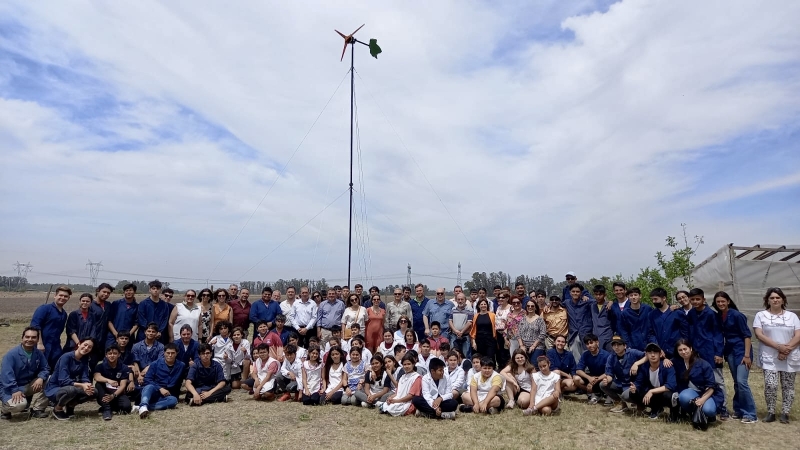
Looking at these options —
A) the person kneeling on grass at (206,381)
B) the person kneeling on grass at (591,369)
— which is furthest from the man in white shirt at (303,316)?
the person kneeling on grass at (591,369)

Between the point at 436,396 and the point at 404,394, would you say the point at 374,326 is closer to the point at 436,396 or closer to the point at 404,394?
the point at 404,394

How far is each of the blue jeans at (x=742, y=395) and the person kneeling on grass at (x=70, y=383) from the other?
9.04 metres

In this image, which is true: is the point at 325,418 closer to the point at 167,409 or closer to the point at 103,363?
the point at 167,409

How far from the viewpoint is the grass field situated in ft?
19.5

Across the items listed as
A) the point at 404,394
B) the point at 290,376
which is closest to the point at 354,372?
the point at 290,376

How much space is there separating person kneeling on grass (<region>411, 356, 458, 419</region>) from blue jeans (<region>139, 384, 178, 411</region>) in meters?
3.76

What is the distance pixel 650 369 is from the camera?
7.08 m

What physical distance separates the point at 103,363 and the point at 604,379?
7.64 metres

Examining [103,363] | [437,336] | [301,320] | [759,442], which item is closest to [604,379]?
[759,442]

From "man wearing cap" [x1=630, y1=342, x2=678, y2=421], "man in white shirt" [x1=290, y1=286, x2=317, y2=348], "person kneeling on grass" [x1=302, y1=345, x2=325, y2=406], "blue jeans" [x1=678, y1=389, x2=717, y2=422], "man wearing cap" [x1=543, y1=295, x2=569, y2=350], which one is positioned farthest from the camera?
"man in white shirt" [x1=290, y1=286, x2=317, y2=348]

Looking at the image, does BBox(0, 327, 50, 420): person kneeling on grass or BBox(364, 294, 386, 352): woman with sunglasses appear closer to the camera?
BBox(0, 327, 50, 420): person kneeling on grass

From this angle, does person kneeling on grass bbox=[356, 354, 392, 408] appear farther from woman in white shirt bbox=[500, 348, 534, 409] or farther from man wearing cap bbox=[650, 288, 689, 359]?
man wearing cap bbox=[650, 288, 689, 359]

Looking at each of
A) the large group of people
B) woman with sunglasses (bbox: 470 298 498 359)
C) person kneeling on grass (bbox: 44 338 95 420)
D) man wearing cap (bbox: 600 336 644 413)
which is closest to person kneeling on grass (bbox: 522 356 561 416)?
the large group of people

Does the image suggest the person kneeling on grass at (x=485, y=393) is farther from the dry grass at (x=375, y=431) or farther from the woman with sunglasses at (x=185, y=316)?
the woman with sunglasses at (x=185, y=316)
